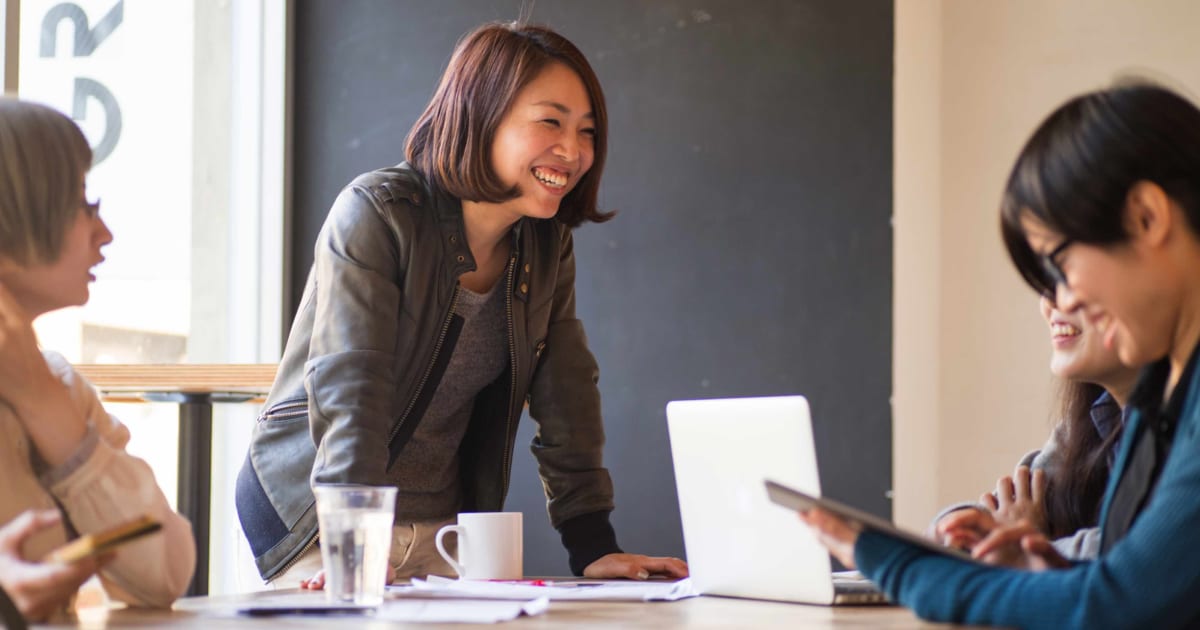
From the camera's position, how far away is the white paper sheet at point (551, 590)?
1.39 metres

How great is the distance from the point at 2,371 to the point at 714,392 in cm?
216

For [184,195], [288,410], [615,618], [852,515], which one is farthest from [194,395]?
[852,515]

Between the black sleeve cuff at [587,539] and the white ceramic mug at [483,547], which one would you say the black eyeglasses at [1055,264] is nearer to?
the white ceramic mug at [483,547]

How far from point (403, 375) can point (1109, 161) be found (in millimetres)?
1125

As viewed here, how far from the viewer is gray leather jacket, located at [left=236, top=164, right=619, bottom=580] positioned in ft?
5.68

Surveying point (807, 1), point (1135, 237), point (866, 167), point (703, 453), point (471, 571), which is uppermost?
point (807, 1)

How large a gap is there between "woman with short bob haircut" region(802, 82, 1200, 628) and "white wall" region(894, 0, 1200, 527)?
6.82ft

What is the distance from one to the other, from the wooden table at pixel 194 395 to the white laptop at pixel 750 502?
1.17 m

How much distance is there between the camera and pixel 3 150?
1.21 m

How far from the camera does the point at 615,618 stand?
1191 mm

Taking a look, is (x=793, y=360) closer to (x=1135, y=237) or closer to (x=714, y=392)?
(x=714, y=392)

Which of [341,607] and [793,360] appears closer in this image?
[341,607]

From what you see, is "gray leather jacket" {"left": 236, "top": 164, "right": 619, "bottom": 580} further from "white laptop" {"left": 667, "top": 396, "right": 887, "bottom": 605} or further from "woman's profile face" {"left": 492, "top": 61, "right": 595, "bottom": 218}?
"white laptop" {"left": 667, "top": 396, "right": 887, "bottom": 605}

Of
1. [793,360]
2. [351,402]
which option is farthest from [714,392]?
[351,402]
